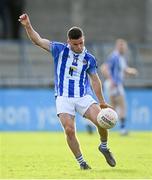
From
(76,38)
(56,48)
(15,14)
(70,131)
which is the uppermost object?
(76,38)

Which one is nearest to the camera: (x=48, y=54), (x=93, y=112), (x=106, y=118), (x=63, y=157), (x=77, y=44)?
(x=106, y=118)

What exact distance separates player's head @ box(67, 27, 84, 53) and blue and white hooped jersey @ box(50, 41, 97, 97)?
0.19 meters

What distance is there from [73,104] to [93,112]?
357 mm

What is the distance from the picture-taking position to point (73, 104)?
1337 cm

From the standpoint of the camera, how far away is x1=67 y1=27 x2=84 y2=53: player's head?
13.0 meters

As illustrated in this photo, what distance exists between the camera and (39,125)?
26328 millimetres

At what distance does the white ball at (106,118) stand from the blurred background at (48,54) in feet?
43.0

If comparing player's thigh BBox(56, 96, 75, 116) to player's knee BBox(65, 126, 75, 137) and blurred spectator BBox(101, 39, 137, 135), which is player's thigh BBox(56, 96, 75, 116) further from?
blurred spectator BBox(101, 39, 137, 135)

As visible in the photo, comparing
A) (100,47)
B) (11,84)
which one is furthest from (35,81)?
(100,47)

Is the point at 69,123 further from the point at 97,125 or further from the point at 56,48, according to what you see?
the point at 56,48

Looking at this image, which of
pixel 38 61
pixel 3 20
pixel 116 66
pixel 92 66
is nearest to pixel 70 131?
pixel 92 66

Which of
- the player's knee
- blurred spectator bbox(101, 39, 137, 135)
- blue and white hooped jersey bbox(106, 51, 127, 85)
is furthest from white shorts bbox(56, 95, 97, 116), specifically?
blue and white hooped jersey bbox(106, 51, 127, 85)

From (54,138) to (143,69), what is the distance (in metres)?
8.45

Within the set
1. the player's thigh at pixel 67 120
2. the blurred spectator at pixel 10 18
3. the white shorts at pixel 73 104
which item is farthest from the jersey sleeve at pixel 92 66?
the blurred spectator at pixel 10 18
